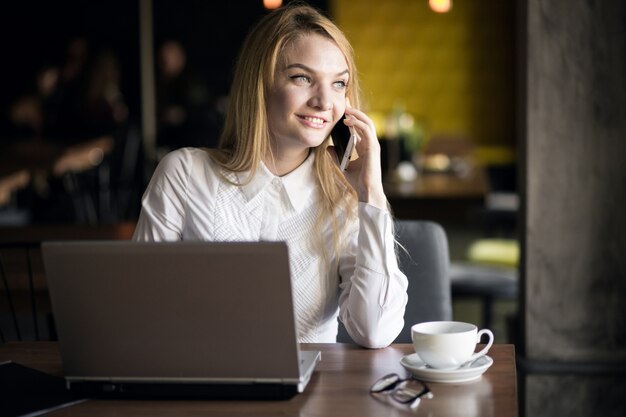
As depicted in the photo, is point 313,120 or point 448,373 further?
point 313,120

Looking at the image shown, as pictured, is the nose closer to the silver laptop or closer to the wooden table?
the wooden table

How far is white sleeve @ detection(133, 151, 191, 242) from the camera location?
6.00 ft

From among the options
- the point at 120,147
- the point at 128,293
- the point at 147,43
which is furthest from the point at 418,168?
the point at 128,293

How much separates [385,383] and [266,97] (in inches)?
30.8

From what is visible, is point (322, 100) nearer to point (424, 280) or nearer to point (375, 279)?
point (375, 279)

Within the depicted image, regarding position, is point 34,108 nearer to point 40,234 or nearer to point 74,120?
point 74,120

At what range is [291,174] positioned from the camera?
6.25 feet

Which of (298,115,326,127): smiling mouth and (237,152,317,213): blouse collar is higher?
(298,115,326,127): smiling mouth

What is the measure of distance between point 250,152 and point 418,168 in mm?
4230

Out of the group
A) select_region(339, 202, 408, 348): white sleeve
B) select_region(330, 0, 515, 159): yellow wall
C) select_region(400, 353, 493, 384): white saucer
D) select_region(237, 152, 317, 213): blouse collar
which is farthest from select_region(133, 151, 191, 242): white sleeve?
select_region(330, 0, 515, 159): yellow wall

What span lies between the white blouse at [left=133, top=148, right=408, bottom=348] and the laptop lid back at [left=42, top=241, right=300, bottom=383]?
547 millimetres

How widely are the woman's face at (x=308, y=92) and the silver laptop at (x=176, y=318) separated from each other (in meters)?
0.68

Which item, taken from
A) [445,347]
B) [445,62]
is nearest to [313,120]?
[445,347]

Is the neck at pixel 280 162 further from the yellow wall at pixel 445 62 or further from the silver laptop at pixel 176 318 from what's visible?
the yellow wall at pixel 445 62
